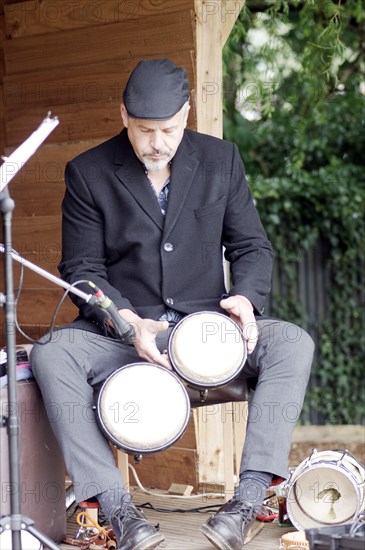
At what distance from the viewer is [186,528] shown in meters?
3.34

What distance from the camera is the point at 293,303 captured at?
7.43 meters

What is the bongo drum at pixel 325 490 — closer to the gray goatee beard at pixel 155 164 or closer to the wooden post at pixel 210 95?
the wooden post at pixel 210 95

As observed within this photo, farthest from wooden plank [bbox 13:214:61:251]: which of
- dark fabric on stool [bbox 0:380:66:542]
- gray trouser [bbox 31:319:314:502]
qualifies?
dark fabric on stool [bbox 0:380:66:542]

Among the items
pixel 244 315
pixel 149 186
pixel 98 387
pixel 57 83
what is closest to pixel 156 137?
pixel 149 186

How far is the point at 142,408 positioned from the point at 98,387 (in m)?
0.30

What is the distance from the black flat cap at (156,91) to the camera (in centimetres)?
316

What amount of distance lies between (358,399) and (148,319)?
476cm

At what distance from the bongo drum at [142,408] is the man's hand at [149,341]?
0.06 meters

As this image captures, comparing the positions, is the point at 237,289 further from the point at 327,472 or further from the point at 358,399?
the point at 358,399

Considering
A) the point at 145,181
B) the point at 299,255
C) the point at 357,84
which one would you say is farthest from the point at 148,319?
the point at 357,84

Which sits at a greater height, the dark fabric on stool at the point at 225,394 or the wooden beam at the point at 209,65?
the wooden beam at the point at 209,65

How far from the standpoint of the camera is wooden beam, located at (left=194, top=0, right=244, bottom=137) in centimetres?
406

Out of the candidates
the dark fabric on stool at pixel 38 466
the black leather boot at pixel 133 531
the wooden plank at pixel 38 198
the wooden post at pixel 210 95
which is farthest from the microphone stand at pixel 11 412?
the wooden plank at pixel 38 198

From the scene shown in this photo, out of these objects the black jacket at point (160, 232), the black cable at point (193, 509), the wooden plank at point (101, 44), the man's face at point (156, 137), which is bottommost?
the black cable at point (193, 509)
